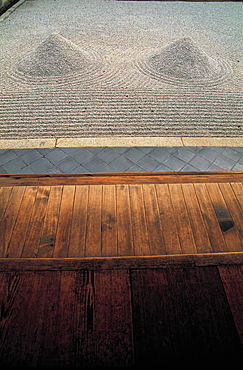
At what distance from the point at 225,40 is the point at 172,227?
914 centimetres

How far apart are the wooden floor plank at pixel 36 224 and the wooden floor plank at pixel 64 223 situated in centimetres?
17

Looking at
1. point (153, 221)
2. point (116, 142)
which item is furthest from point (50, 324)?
point (116, 142)

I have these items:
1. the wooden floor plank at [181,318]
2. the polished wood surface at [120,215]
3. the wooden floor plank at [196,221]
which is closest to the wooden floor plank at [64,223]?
the polished wood surface at [120,215]

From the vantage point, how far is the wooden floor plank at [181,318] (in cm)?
157

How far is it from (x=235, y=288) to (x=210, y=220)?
73 cm

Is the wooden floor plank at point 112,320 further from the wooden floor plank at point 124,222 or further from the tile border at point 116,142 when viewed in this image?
the tile border at point 116,142

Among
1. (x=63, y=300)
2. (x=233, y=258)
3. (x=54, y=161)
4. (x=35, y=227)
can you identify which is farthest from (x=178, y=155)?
(x=63, y=300)

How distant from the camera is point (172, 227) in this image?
93.7 inches

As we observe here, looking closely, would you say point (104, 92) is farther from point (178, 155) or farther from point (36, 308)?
point (36, 308)

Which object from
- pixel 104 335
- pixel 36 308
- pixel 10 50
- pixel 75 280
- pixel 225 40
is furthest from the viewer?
pixel 225 40

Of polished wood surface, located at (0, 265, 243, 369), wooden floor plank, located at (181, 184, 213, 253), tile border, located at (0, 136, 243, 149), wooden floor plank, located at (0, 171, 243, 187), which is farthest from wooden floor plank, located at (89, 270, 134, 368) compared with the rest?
tile border, located at (0, 136, 243, 149)

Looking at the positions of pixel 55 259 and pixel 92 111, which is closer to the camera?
pixel 55 259

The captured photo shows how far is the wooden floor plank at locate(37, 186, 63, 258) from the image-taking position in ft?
7.14

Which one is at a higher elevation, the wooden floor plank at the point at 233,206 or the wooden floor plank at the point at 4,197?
the wooden floor plank at the point at 4,197
